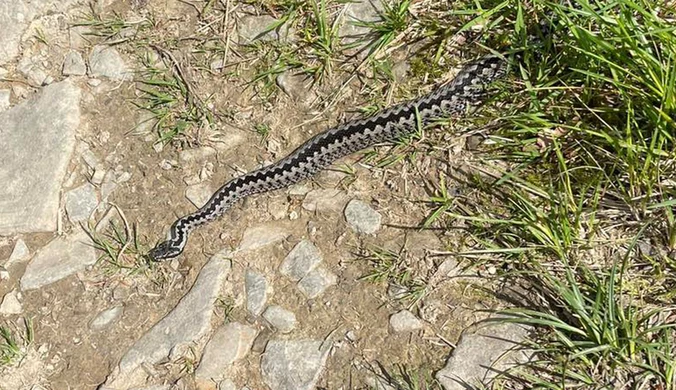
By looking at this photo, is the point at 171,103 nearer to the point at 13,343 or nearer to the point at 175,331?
the point at 175,331

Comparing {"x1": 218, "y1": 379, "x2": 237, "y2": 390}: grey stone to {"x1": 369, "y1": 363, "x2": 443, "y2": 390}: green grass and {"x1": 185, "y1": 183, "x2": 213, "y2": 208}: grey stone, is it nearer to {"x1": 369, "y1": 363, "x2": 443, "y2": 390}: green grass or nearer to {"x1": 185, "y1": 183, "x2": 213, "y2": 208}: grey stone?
{"x1": 369, "y1": 363, "x2": 443, "y2": 390}: green grass

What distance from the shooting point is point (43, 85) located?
592 cm

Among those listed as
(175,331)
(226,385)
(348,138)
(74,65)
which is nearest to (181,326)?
(175,331)

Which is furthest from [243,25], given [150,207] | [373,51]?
[150,207]

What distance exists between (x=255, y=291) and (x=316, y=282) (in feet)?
1.47

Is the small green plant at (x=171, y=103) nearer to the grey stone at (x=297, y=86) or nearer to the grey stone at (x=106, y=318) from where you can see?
the grey stone at (x=297, y=86)

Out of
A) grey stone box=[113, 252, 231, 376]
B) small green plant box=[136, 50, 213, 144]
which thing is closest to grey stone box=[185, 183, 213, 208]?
small green plant box=[136, 50, 213, 144]

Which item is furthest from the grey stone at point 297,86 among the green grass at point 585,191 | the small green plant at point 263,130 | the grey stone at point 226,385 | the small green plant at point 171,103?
the grey stone at point 226,385

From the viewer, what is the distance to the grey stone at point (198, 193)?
208 inches

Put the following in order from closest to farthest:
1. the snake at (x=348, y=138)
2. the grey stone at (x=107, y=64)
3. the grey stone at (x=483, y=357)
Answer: the grey stone at (x=483, y=357)
the snake at (x=348, y=138)
the grey stone at (x=107, y=64)

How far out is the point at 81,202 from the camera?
546cm

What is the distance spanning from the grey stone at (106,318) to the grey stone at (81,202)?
837 millimetres

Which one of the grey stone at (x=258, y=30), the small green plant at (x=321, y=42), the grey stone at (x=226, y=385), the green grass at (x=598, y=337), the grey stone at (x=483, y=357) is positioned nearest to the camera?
the green grass at (x=598, y=337)

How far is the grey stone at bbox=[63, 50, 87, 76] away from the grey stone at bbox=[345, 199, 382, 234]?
2713 millimetres
